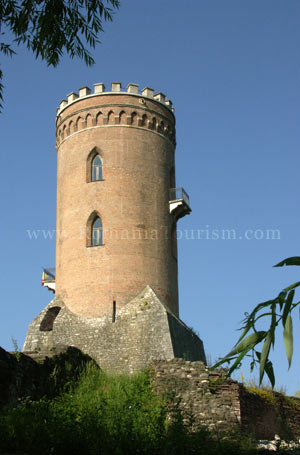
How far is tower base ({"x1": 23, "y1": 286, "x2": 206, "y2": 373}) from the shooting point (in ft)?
66.7

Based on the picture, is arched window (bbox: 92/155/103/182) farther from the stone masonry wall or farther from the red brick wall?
the stone masonry wall

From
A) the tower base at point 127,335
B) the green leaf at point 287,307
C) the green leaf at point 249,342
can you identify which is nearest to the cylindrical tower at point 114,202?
the tower base at point 127,335

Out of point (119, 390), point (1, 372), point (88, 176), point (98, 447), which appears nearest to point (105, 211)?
point (88, 176)

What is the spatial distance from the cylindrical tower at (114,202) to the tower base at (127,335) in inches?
16.5

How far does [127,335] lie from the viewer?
68.2 ft

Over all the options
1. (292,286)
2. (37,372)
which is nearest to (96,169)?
(37,372)

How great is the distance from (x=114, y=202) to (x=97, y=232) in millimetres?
1238

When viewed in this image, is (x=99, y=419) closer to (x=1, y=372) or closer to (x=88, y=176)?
(x=1, y=372)

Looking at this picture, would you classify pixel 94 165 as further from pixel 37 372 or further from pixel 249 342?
pixel 249 342

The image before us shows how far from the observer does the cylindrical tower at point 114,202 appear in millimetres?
21734

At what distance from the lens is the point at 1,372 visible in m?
14.0

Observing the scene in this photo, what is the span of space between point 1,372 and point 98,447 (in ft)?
19.3

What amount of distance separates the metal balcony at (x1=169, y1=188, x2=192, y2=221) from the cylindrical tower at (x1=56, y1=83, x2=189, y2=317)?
60 millimetres

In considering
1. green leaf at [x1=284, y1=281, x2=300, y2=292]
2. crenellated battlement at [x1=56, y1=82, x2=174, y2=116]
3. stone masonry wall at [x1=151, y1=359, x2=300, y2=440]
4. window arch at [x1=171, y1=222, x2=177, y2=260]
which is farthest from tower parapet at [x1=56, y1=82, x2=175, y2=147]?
green leaf at [x1=284, y1=281, x2=300, y2=292]
